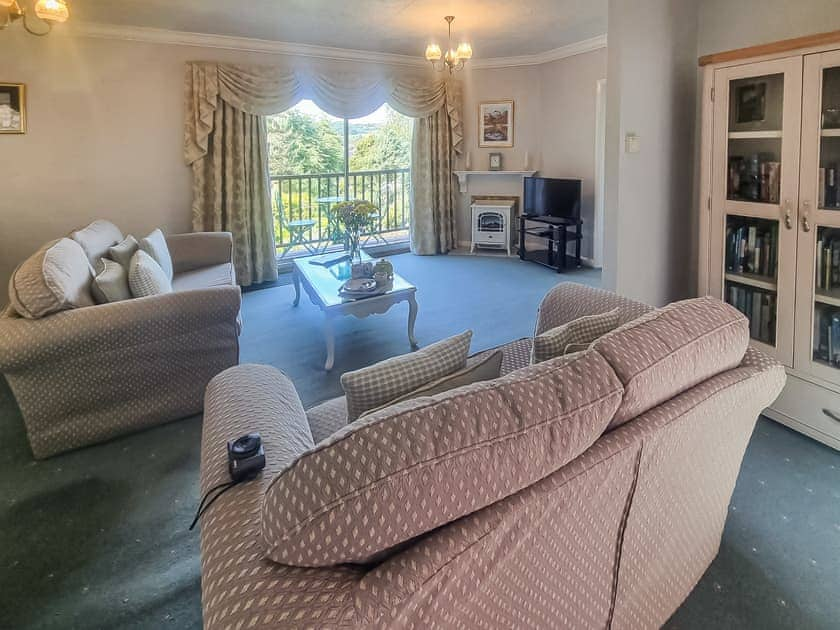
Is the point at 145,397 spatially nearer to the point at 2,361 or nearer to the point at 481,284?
the point at 2,361

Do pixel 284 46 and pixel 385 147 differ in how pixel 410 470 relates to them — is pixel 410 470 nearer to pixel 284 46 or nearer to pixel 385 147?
pixel 284 46

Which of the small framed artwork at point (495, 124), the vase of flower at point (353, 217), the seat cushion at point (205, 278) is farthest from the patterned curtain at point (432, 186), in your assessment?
the seat cushion at point (205, 278)

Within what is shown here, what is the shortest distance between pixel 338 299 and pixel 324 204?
3.38 m

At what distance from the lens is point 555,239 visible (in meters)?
6.13

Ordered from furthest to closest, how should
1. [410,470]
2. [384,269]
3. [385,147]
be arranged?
1. [385,147]
2. [384,269]
3. [410,470]

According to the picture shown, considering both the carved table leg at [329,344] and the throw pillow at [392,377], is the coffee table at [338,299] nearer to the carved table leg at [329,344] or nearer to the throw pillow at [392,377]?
the carved table leg at [329,344]

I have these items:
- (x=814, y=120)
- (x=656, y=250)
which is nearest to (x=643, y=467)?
(x=814, y=120)

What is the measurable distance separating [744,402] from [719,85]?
6.25 ft

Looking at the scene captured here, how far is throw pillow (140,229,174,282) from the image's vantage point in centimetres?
350

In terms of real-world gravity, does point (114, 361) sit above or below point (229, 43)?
below

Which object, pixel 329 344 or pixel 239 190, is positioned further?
pixel 239 190

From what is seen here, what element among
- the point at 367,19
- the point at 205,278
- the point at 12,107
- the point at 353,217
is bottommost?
the point at 205,278

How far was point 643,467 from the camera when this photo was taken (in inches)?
48.6

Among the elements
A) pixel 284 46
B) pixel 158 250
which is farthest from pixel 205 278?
pixel 284 46
